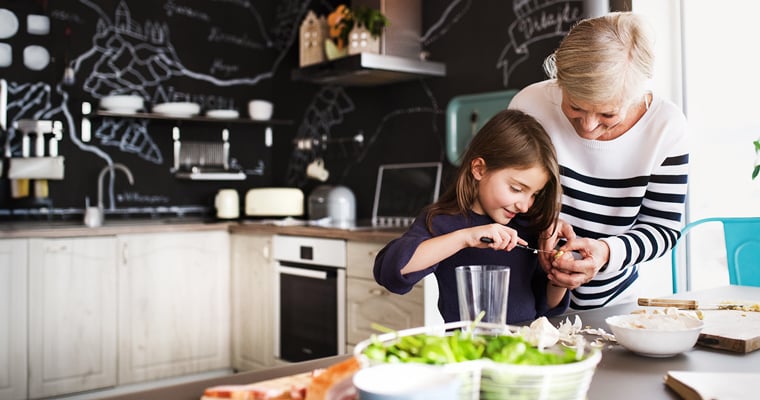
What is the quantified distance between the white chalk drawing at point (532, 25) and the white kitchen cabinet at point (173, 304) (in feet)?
5.81

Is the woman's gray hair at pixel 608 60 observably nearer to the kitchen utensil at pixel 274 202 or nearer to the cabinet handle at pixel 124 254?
the cabinet handle at pixel 124 254

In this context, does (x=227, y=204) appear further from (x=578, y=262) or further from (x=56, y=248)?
(x=578, y=262)

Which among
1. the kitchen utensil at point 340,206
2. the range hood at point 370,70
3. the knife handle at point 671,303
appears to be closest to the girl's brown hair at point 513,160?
the knife handle at point 671,303

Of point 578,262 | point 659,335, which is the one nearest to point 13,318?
point 578,262

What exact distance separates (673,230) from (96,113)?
10.4ft

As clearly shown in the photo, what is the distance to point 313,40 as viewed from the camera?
3795 millimetres

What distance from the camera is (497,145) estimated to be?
4.75 ft

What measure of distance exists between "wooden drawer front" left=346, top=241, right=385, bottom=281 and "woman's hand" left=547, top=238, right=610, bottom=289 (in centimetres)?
150

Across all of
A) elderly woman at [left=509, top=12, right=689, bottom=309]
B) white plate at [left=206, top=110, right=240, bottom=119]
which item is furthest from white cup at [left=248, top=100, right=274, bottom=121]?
elderly woman at [left=509, top=12, right=689, bottom=309]

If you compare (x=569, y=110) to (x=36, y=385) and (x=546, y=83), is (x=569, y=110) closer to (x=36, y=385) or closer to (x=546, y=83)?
(x=546, y=83)

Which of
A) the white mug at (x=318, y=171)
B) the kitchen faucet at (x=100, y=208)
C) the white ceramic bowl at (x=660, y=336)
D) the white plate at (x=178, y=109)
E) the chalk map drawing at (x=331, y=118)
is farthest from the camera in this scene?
the white mug at (x=318, y=171)

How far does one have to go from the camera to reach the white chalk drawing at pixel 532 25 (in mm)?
2885

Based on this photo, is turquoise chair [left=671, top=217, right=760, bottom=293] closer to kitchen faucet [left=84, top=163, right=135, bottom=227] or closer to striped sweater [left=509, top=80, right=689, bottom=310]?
striped sweater [left=509, top=80, right=689, bottom=310]

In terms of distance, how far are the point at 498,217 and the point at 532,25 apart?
1.83 m
